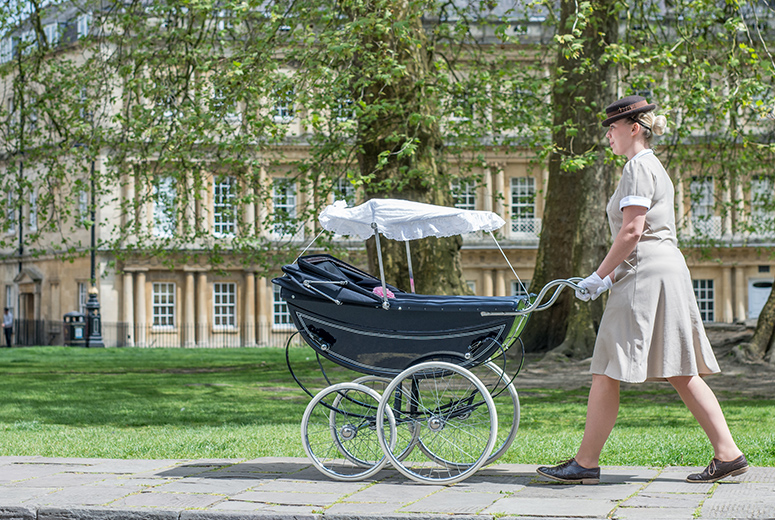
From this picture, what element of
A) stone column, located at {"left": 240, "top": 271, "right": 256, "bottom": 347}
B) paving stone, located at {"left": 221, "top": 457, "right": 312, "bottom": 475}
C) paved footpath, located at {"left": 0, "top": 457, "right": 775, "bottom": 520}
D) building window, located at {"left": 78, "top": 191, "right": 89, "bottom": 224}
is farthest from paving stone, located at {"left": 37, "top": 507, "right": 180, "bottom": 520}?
stone column, located at {"left": 240, "top": 271, "right": 256, "bottom": 347}

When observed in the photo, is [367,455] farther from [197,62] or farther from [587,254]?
[587,254]

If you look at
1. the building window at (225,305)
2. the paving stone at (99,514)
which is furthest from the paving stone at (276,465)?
the building window at (225,305)

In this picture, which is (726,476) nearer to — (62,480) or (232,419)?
(62,480)

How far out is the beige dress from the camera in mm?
5539

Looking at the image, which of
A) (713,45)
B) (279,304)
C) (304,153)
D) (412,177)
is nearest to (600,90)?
(713,45)

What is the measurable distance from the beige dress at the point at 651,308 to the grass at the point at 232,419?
4.90ft

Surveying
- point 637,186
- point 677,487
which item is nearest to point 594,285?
point 637,186

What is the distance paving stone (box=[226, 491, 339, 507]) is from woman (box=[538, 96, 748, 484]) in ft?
4.58

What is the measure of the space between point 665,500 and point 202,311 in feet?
137

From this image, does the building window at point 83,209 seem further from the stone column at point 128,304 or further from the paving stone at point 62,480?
the paving stone at point 62,480

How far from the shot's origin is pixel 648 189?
5.63 meters

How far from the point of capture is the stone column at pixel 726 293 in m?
45.5

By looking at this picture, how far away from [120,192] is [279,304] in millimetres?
9355

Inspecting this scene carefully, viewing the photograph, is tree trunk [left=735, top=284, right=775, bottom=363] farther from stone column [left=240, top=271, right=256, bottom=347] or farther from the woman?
stone column [left=240, top=271, right=256, bottom=347]
